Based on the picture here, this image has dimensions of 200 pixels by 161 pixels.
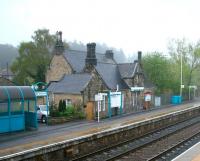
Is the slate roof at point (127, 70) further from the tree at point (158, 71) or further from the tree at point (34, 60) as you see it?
the tree at point (34, 60)

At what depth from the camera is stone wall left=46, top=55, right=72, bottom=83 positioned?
5109 cm

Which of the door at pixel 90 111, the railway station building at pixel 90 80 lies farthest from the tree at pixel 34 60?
the door at pixel 90 111

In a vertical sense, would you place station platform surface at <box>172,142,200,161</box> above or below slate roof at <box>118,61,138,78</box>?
below

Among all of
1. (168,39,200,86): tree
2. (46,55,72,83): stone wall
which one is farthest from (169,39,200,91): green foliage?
(46,55,72,83): stone wall

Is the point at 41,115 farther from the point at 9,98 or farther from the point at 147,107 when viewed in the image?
the point at 147,107

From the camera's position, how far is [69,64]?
50.6 meters

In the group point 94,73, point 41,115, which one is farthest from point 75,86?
point 41,115

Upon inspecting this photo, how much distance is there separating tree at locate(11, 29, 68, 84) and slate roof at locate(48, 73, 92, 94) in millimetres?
25493

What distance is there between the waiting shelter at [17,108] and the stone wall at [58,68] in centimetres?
2248

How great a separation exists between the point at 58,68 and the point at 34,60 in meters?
19.1

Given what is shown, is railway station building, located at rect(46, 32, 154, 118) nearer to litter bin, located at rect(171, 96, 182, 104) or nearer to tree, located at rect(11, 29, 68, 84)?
litter bin, located at rect(171, 96, 182, 104)

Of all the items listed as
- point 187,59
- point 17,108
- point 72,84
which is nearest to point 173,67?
point 187,59

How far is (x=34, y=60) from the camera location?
70500 mm

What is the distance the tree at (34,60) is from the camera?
7025 centimetres
